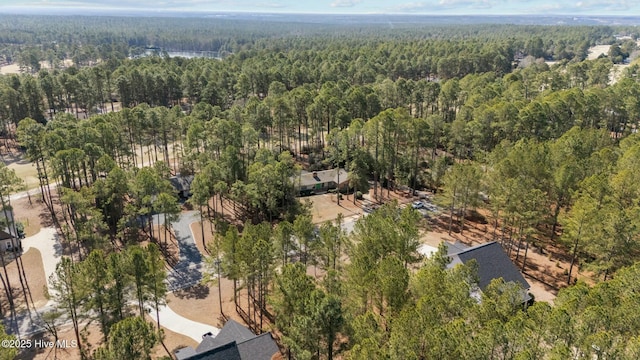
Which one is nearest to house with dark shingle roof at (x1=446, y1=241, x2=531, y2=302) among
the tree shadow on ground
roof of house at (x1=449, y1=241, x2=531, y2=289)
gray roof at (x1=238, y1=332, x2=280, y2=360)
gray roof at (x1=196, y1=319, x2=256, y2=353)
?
roof of house at (x1=449, y1=241, x2=531, y2=289)

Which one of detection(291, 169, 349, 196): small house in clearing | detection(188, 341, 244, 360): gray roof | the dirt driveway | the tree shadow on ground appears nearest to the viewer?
detection(188, 341, 244, 360): gray roof

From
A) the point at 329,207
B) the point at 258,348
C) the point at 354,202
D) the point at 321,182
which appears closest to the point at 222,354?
the point at 258,348

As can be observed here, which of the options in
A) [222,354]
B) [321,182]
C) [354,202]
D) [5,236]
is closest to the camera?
[222,354]

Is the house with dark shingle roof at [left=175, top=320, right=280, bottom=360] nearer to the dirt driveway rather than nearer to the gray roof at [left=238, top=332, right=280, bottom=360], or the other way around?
the gray roof at [left=238, top=332, right=280, bottom=360]

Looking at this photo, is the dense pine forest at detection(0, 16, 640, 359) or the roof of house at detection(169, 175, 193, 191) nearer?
the dense pine forest at detection(0, 16, 640, 359)

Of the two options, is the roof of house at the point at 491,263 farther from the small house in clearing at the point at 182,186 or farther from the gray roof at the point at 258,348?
the small house in clearing at the point at 182,186

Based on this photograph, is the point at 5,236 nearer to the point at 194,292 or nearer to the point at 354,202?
the point at 194,292
